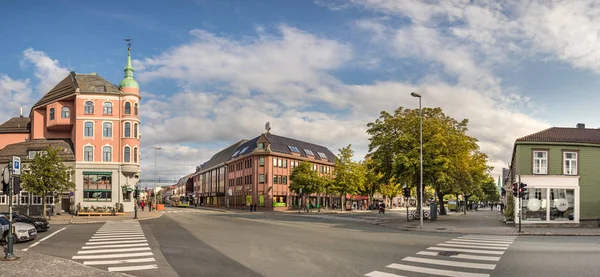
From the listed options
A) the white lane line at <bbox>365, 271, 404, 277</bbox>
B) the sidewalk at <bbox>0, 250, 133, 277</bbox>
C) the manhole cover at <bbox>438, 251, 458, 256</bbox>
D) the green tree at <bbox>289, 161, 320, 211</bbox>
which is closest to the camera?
the sidewalk at <bbox>0, 250, 133, 277</bbox>

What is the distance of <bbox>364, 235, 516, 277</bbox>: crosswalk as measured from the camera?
A: 43.6ft

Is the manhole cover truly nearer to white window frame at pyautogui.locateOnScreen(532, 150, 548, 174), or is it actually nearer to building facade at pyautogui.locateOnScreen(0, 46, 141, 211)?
white window frame at pyautogui.locateOnScreen(532, 150, 548, 174)

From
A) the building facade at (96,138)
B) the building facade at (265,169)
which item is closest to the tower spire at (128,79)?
the building facade at (96,138)

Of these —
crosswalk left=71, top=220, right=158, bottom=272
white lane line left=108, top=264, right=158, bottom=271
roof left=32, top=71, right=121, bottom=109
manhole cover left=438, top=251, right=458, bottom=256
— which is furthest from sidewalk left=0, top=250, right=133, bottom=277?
roof left=32, top=71, right=121, bottom=109

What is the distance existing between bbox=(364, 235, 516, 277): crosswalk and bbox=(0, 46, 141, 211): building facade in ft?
155

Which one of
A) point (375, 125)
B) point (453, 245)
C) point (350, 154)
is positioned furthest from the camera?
point (350, 154)

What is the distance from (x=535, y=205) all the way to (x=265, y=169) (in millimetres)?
51872

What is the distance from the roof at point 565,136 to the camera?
3603 centimetres

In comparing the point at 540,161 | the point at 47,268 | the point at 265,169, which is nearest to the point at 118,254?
the point at 47,268

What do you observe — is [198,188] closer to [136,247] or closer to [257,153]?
[257,153]

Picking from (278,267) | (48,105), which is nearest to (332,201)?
(48,105)

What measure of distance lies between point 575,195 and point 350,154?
44.1m

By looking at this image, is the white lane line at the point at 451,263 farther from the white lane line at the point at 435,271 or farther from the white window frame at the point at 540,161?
the white window frame at the point at 540,161

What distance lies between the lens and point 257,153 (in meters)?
81.8
